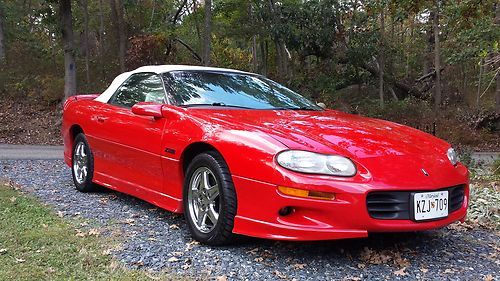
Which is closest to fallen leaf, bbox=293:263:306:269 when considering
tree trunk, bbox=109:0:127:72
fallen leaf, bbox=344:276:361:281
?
fallen leaf, bbox=344:276:361:281

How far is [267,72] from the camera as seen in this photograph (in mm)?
22609

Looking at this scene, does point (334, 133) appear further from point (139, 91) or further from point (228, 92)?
point (139, 91)

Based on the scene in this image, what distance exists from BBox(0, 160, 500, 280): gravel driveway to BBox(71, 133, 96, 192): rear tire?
91cm

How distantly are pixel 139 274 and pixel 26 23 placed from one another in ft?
83.8

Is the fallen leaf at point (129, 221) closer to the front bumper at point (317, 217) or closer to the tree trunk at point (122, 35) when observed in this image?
the front bumper at point (317, 217)

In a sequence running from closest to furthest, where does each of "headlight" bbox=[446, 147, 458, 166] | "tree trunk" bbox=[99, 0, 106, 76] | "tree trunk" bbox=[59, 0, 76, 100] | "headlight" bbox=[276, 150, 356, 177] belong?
"headlight" bbox=[276, 150, 356, 177], "headlight" bbox=[446, 147, 458, 166], "tree trunk" bbox=[59, 0, 76, 100], "tree trunk" bbox=[99, 0, 106, 76]

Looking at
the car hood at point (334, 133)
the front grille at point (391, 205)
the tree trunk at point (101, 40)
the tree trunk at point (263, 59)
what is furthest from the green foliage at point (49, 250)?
the tree trunk at point (263, 59)

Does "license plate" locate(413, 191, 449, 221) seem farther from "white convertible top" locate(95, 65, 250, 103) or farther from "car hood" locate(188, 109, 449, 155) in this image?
"white convertible top" locate(95, 65, 250, 103)

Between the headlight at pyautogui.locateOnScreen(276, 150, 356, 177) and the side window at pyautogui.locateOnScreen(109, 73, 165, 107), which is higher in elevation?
the side window at pyautogui.locateOnScreen(109, 73, 165, 107)

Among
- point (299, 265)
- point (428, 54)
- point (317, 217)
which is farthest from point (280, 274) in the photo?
point (428, 54)

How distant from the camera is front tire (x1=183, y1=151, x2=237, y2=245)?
3.38 m

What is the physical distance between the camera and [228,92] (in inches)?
175

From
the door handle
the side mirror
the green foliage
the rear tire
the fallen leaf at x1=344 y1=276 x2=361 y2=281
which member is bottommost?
the fallen leaf at x1=344 y1=276 x2=361 y2=281

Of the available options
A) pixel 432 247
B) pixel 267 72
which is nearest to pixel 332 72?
pixel 267 72
